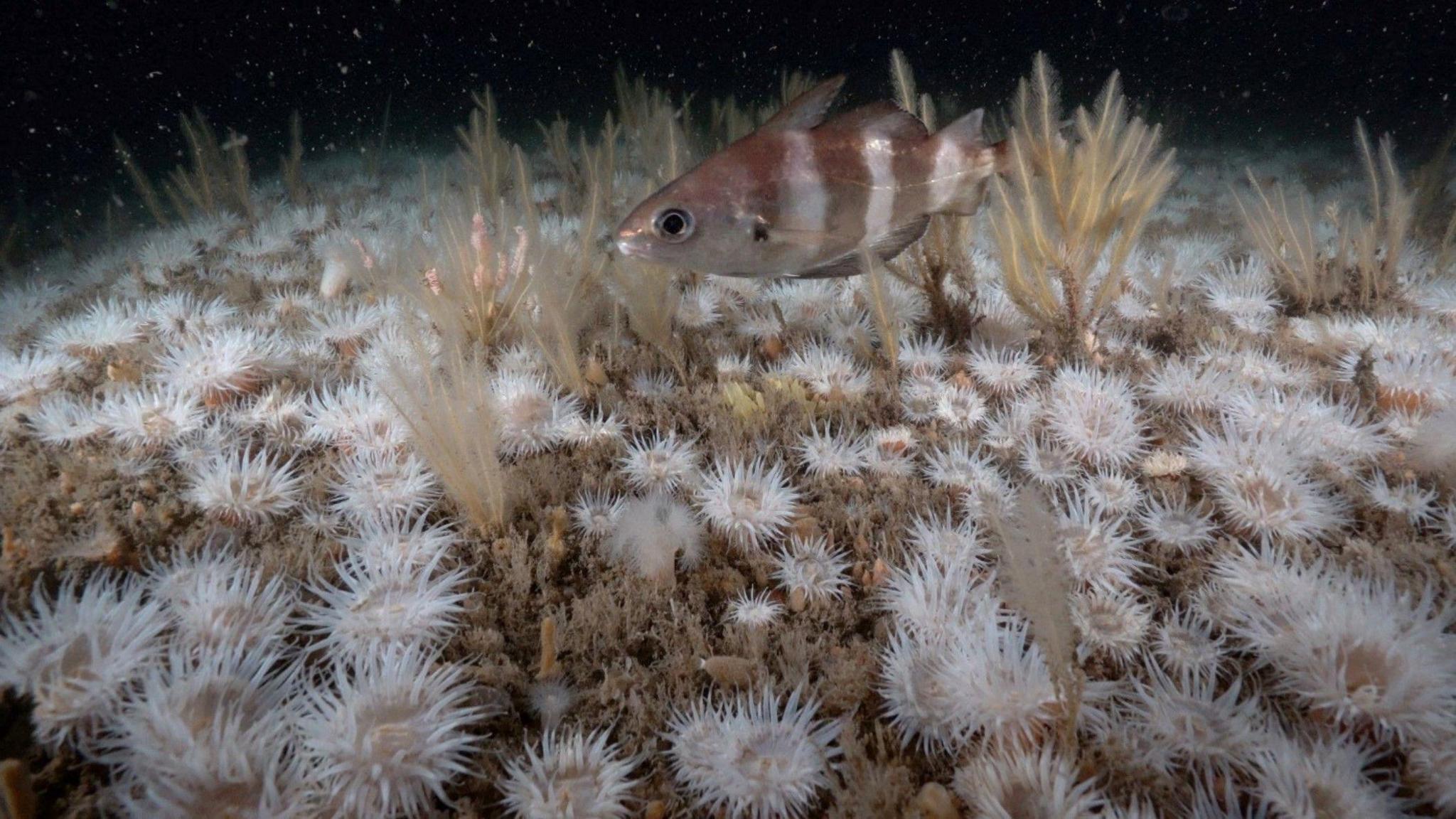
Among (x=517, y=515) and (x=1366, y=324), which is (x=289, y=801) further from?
(x=1366, y=324)

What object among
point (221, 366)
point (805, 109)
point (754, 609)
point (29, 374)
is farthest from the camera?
point (29, 374)

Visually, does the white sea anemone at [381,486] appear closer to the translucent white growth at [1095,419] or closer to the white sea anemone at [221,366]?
the white sea anemone at [221,366]

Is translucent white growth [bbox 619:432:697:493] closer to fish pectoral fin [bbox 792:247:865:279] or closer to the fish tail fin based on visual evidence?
fish pectoral fin [bbox 792:247:865:279]

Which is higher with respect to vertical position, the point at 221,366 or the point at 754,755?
the point at 221,366

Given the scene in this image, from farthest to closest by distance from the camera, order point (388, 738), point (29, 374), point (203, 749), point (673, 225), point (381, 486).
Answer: point (29, 374) → point (381, 486) → point (673, 225) → point (388, 738) → point (203, 749)

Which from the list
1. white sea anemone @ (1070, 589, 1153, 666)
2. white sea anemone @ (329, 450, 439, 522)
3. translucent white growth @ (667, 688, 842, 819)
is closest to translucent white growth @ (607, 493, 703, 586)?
translucent white growth @ (667, 688, 842, 819)

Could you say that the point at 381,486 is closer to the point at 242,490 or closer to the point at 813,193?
the point at 242,490

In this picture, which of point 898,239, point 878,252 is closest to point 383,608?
point 878,252
